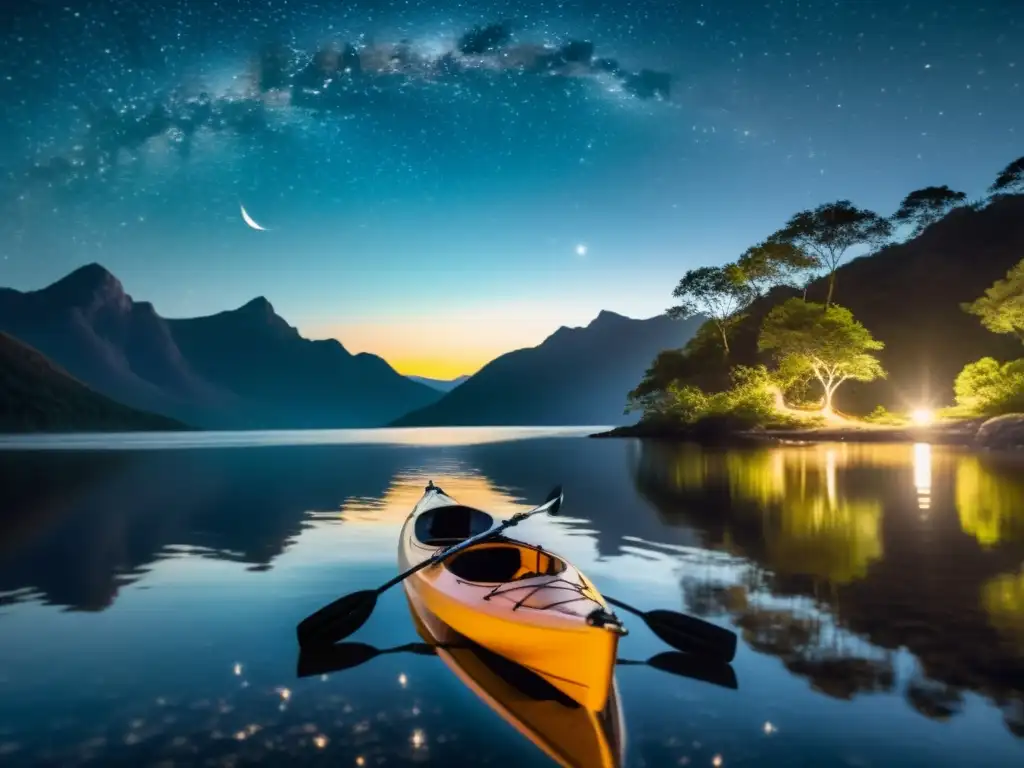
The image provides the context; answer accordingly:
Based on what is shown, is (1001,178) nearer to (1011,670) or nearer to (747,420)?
(747,420)

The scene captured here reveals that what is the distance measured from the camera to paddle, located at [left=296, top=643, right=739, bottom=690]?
9500 mm

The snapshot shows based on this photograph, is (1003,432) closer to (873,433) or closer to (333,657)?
(873,433)

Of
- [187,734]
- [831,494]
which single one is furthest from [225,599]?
[831,494]

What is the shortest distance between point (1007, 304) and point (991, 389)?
8646 millimetres

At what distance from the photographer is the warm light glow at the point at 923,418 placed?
66.1 meters

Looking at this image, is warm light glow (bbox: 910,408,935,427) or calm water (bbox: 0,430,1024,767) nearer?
calm water (bbox: 0,430,1024,767)

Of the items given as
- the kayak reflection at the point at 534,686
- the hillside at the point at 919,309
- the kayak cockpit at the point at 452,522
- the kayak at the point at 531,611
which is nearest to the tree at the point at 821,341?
the hillside at the point at 919,309

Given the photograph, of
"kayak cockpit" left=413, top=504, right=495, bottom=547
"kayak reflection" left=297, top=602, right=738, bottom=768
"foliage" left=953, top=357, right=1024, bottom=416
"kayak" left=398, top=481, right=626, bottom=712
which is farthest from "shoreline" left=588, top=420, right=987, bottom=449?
"kayak" left=398, top=481, right=626, bottom=712

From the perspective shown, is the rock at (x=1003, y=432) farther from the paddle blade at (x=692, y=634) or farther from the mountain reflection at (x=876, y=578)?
the paddle blade at (x=692, y=634)

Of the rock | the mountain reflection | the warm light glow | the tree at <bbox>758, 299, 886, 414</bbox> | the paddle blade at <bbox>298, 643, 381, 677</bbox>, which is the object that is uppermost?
the tree at <bbox>758, 299, 886, 414</bbox>

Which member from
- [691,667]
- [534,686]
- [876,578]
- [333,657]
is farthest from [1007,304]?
[333,657]

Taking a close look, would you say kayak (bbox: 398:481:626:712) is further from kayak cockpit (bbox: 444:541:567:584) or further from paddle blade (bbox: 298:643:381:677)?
paddle blade (bbox: 298:643:381:677)

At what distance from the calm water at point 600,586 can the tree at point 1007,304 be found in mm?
41555

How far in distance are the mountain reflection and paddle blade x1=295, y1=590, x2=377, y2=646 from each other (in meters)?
6.07
